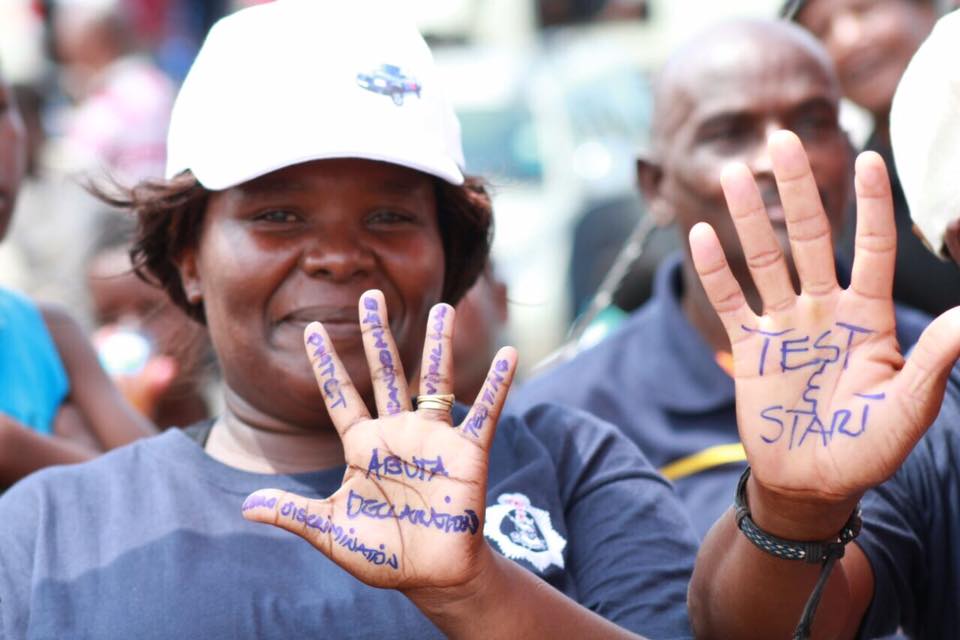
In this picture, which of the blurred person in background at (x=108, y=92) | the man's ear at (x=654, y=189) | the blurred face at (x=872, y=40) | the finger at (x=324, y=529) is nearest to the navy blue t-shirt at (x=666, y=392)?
the man's ear at (x=654, y=189)

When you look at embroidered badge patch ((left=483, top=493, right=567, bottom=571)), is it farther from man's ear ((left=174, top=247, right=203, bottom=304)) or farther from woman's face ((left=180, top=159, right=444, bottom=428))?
man's ear ((left=174, top=247, right=203, bottom=304))

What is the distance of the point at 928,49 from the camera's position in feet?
8.23

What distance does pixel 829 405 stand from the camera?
211 cm

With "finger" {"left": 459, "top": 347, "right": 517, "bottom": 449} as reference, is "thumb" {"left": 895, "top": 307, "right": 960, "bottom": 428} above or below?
above

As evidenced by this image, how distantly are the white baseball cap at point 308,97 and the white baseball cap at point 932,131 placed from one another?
761 mm

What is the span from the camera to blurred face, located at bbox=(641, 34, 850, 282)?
3.96 metres

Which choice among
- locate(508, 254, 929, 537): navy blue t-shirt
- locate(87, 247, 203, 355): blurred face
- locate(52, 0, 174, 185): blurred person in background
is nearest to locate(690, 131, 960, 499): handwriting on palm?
locate(508, 254, 929, 537): navy blue t-shirt

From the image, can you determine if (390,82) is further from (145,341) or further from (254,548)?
(145,341)

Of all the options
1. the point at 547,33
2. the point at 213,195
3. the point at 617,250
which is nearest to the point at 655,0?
the point at 547,33

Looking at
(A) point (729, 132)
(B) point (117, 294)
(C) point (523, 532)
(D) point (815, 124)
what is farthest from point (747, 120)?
(B) point (117, 294)

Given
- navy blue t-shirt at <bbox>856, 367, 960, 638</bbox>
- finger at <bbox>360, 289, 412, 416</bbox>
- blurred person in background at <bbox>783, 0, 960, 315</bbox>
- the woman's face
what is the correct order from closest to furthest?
1. finger at <bbox>360, 289, 412, 416</bbox>
2. navy blue t-shirt at <bbox>856, 367, 960, 638</bbox>
3. the woman's face
4. blurred person in background at <bbox>783, 0, 960, 315</bbox>

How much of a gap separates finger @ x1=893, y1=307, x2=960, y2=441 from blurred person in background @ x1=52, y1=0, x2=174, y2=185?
4.62 metres

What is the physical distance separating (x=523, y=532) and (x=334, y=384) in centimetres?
43

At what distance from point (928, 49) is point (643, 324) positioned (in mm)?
1635
